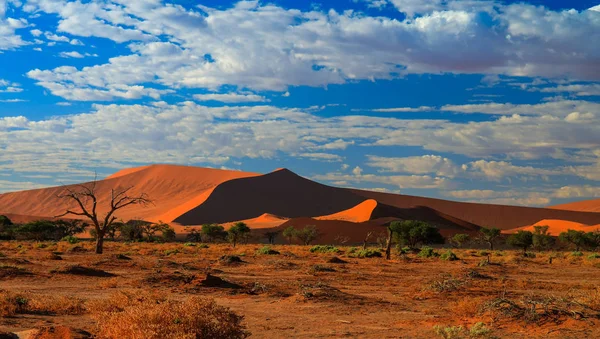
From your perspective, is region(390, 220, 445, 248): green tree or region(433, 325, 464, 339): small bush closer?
region(433, 325, 464, 339): small bush

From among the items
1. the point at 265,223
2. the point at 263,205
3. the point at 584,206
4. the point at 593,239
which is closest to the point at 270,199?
the point at 263,205

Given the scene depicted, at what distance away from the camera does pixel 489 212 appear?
159375 millimetres

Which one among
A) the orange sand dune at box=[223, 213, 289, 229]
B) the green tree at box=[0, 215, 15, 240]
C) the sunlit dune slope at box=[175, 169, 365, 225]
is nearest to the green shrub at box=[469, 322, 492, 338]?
the green tree at box=[0, 215, 15, 240]

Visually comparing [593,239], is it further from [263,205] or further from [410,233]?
[263,205]

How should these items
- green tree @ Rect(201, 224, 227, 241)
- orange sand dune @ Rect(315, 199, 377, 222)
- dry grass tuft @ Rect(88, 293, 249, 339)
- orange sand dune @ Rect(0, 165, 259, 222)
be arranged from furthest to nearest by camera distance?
orange sand dune @ Rect(0, 165, 259, 222), orange sand dune @ Rect(315, 199, 377, 222), green tree @ Rect(201, 224, 227, 241), dry grass tuft @ Rect(88, 293, 249, 339)

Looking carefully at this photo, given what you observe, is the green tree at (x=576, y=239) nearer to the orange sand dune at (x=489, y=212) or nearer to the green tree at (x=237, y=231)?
the green tree at (x=237, y=231)

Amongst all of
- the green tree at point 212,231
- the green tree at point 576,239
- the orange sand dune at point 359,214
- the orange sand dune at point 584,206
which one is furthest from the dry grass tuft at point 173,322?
the orange sand dune at point 584,206

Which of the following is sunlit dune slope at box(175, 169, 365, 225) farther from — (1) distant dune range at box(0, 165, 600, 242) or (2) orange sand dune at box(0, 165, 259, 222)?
(2) orange sand dune at box(0, 165, 259, 222)

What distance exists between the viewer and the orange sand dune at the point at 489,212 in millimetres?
151375

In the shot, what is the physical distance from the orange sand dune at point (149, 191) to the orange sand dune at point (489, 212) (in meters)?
40.2

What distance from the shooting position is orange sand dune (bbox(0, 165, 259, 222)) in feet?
497

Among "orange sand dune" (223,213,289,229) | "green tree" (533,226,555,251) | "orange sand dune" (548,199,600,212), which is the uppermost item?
"orange sand dune" (548,199,600,212)

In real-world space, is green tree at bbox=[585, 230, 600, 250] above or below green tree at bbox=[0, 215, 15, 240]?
above

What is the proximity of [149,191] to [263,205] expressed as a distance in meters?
44.1
